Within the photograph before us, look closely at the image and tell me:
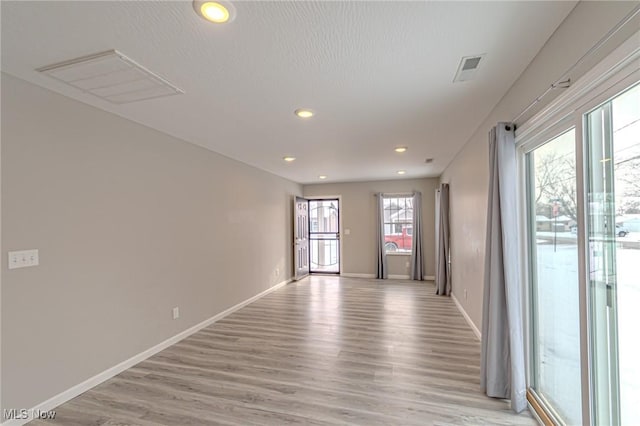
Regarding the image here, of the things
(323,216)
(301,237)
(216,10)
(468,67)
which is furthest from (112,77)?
(323,216)

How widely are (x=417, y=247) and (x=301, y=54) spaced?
596 centimetres

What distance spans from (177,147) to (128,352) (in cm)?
228

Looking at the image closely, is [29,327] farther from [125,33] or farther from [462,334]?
[462,334]

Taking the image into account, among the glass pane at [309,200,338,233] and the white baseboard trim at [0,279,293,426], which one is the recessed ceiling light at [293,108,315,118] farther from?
the glass pane at [309,200,338,233]

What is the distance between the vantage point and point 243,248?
499cm

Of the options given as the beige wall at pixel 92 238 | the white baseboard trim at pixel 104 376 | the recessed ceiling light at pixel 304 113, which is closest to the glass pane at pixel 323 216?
the beige wall at pixel 92 238

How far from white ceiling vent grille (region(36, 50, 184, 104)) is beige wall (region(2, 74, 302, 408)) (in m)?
0.36

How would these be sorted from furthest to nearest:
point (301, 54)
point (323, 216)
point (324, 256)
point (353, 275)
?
point (324, 256) < point (323, 216) < point (353, 275) < point (301, 54)

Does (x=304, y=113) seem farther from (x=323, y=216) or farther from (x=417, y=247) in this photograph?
(x=323, y=216)

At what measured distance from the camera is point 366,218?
24.5 ft

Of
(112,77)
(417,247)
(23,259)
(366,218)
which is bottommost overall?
(417,247)

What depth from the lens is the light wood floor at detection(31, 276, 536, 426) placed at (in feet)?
6.97

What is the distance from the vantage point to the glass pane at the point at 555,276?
5.55 ft

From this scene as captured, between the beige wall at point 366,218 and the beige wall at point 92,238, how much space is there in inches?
155
